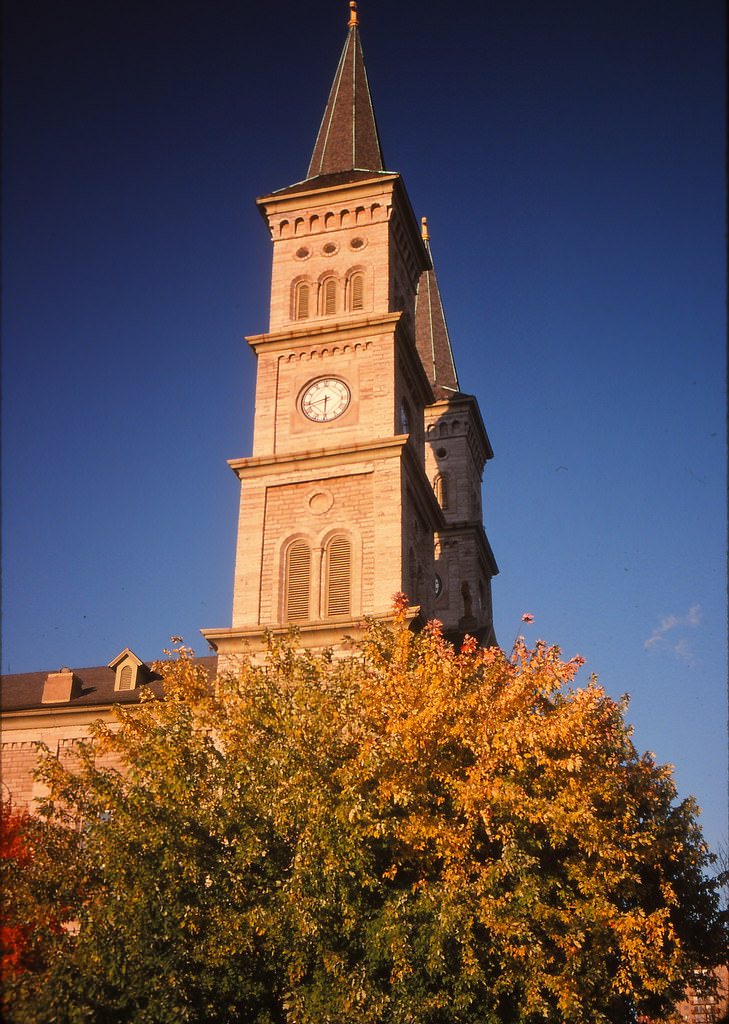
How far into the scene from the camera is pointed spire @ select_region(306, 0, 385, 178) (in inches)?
1566

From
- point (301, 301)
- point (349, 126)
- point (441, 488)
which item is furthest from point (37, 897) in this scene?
point (441, 488)

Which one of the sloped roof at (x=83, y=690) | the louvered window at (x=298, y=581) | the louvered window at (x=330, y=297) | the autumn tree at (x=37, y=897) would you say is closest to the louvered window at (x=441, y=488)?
the sloped roof at (x=83, y=690)

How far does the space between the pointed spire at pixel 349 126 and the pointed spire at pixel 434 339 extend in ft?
40.6

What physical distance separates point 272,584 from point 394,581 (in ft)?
13.0

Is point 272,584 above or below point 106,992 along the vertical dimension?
above

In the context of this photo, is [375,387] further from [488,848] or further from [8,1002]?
[8,1002]

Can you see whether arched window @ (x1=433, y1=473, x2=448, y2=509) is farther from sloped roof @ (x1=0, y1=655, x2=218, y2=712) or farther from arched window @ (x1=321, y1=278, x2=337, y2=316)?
arched window @ (x1=321, y1=278, x2=337, y2=316)

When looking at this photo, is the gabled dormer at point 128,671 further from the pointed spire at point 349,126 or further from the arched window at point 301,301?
the pointed spire at point 349,126

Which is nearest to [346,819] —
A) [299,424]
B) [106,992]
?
[106,992]

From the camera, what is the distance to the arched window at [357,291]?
114ft

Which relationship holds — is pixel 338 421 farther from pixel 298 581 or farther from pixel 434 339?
pixel 434 339

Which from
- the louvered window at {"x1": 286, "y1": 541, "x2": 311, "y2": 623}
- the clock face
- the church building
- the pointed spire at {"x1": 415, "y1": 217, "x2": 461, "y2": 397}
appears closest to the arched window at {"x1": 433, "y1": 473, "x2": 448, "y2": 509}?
the pointed spire at {"x1": 415, "y1": 217, "x2": 461, "y2": 397}

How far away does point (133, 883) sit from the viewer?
54.2 feet

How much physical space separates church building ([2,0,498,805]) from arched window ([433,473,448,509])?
9.76 m
